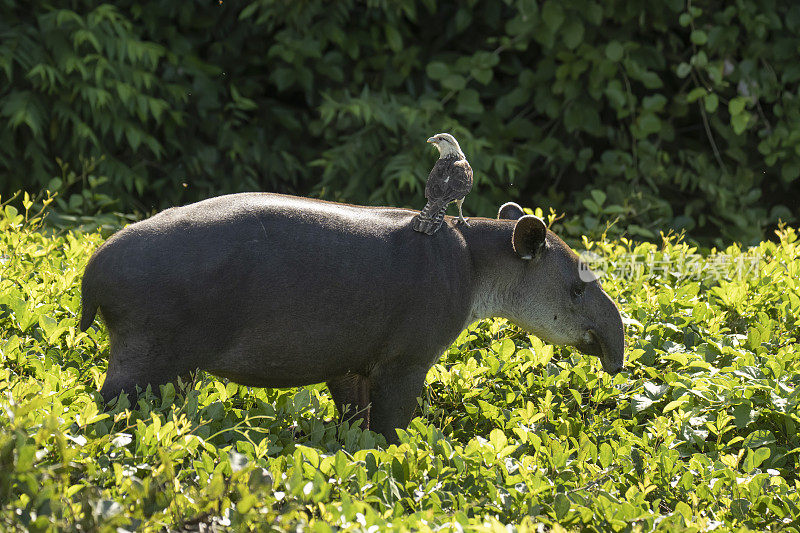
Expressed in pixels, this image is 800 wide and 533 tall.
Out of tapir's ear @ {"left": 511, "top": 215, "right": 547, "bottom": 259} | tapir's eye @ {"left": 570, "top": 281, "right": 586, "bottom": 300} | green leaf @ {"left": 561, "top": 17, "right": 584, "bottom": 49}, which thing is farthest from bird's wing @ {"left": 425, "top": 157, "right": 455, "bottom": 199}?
green leaf @ {"left": 561, "top": 17, "right": 584, "bottom": 49}

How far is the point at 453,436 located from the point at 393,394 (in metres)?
0.66

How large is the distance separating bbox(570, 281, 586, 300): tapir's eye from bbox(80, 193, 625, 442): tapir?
0.47ft

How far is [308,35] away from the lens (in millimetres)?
8031

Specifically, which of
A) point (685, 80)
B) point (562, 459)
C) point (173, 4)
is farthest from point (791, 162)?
point (562, 459)

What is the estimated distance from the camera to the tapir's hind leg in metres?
3.70

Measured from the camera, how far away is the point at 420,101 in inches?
316

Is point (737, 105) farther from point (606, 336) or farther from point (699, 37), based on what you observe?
point (606, 336)

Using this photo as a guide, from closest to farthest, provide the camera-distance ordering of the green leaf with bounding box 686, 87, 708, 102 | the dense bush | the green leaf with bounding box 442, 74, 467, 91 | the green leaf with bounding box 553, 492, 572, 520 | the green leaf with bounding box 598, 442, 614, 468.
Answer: the green leaf with bounding box 553, 492, 572, 520 < the green leaf with bounding box 598, 442, 614, 468 < the dense bush < the green leaf with bounding box 686, 87, 708, 102 < the green leaf with bounding box 442, 74, 467, 91

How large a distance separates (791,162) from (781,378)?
4745 millimetres

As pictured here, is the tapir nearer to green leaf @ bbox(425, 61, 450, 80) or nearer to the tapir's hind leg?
the tapir's hind leg

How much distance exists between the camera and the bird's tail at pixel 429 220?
3523mm

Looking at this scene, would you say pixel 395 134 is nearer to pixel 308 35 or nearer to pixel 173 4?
pixel 308 35

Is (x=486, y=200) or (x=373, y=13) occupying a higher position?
(x=373, y=13)

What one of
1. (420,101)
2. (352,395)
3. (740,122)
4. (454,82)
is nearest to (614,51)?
(740,122)
